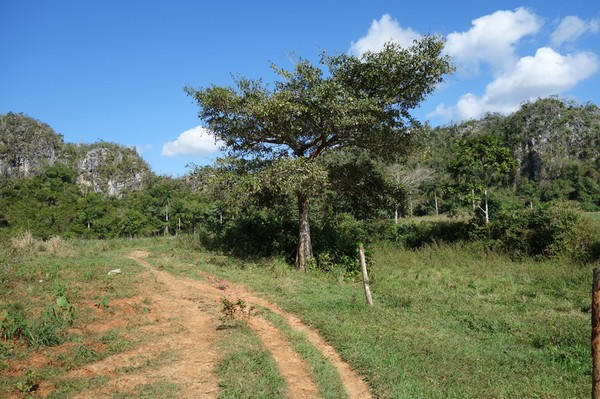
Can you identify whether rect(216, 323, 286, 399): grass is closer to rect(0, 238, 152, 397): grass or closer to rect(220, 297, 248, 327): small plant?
rect(220, 297, 248, 327): small plant

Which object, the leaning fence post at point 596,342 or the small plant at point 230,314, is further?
the small plant at point 230,314

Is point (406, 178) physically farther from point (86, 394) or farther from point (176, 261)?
point (86, 394)

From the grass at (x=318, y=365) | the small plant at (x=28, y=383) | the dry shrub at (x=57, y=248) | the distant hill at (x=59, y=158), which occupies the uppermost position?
the distant hill at (x=59, y=158)

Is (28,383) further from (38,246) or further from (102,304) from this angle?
(38,246)

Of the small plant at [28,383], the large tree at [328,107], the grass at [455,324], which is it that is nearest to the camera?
the small plant at [28,383]

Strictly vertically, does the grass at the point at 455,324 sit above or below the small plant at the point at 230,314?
below

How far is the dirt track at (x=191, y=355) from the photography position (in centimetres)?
490

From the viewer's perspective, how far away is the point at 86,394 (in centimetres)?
454

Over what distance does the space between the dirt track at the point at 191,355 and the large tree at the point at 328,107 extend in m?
4.82

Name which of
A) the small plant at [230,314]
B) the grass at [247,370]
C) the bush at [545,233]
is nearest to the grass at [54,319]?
the grass at [247,370]

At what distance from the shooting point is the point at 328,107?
38.6 ft

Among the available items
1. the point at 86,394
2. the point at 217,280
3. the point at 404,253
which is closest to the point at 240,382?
the point at 86,394

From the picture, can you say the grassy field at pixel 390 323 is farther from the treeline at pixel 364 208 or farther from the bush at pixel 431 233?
the bush at pixel 431 233

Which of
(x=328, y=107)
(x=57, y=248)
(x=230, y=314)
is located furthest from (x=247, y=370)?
(x=57, y=248)
